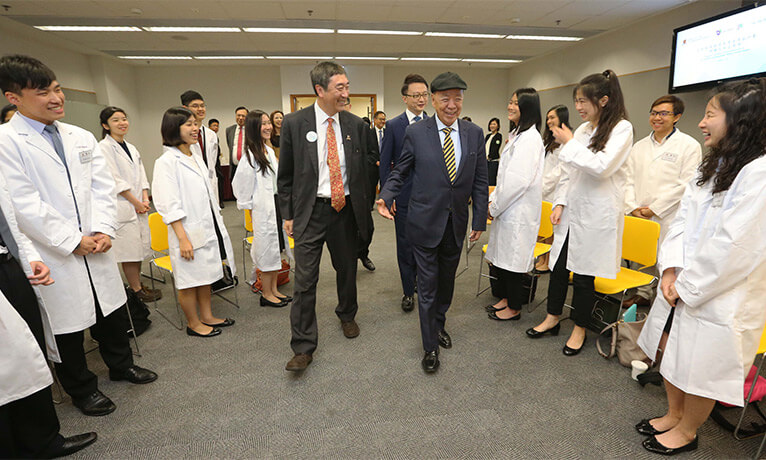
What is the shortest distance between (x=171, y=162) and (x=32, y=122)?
2.51 feet

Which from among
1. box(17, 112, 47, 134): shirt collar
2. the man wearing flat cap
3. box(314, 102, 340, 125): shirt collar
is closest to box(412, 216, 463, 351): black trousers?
the man wearing flat cap

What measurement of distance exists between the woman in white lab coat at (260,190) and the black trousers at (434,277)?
1.43 m

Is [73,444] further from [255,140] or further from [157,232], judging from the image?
[255,140]

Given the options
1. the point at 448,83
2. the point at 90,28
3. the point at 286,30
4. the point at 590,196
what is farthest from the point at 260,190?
the point at 90,28

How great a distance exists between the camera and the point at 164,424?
1903 mm

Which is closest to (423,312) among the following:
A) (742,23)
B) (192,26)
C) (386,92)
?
(742,23)

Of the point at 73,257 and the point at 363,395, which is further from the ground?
the point at 73,257

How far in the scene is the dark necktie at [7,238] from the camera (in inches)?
59.7

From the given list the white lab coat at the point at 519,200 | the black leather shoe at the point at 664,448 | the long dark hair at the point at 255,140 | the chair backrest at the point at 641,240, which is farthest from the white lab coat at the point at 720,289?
the long dark hair at the point at 255,140

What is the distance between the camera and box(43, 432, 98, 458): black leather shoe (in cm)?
169

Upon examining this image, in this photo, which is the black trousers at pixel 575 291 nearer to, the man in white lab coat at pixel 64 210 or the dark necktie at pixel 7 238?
the man in white lab coat at pixel 64 210

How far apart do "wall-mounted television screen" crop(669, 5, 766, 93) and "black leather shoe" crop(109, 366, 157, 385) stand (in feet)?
22.9

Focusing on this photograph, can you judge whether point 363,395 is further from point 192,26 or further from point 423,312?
point 192,26

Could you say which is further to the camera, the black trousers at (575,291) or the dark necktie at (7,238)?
the black trousers at (575,291)
